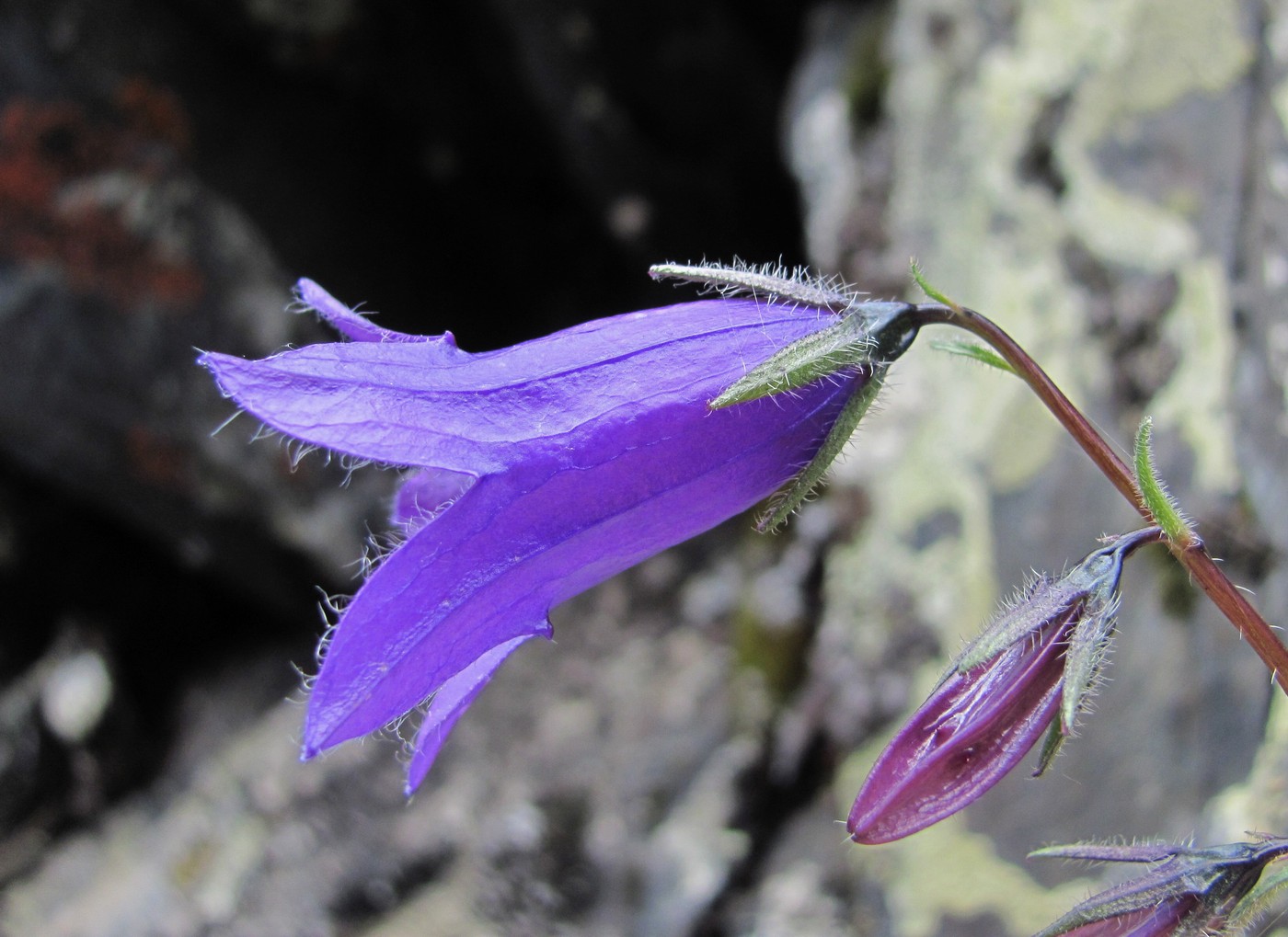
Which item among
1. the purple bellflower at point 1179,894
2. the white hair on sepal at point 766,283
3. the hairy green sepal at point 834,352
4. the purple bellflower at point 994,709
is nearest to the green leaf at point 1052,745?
the purple bellflower at point 994,709

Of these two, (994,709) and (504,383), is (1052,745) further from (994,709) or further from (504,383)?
(504,383)

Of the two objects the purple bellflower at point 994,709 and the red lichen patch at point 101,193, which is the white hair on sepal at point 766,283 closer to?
the purple bellflower at point 994,709

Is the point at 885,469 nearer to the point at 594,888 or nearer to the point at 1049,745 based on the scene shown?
the point at 594,888

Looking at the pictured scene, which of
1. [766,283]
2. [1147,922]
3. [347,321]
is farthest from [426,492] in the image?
[1147,922]

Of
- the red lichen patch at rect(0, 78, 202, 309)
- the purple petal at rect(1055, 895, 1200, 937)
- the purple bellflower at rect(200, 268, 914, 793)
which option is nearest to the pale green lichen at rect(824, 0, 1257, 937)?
the purple petal at rect(1055, 895, 1200, 937)

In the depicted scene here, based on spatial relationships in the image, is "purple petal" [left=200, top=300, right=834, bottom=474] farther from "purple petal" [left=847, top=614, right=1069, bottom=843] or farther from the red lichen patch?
the red lichen patch

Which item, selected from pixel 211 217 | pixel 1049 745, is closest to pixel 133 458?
pixel 211 217
